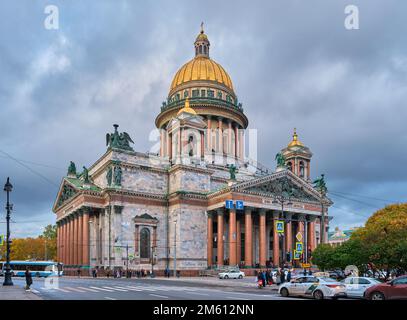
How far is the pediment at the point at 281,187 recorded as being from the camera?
2566 inches

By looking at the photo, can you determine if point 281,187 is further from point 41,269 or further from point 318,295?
point 318,295

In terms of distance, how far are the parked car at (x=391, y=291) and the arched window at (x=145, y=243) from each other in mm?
43987

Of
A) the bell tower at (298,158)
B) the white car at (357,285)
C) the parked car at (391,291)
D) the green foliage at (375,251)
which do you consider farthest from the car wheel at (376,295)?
the bell tower at (298,158)

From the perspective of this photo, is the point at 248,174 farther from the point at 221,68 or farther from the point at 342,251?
the point at 342,251

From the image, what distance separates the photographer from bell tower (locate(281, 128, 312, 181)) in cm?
8169

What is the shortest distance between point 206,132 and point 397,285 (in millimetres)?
62028

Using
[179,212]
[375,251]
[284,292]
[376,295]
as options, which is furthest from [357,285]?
[179,212]

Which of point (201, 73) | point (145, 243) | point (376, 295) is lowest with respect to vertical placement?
point (145, 243)

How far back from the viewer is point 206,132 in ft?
273

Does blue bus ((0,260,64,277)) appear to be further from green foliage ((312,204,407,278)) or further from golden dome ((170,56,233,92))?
golden dome ((170,56,233,92))

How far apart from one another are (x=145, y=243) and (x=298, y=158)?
3258 cm

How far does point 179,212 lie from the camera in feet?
210

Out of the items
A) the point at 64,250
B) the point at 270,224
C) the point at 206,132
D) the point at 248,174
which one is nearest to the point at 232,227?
the point at 270,224

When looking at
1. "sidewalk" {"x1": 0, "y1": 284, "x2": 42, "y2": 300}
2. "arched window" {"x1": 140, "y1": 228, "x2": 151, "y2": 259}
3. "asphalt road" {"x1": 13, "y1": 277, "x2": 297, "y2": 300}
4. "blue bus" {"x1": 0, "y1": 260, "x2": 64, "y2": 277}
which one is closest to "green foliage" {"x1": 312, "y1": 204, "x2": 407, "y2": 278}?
"asphalt road" {"x1": 13, "y1": 277, "x2": 297, "y2": 300}
